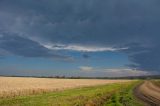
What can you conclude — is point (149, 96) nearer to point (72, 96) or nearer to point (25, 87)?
point (72, 96)

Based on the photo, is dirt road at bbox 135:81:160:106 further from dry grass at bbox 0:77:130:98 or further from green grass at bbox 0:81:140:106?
dry grass at bbox 0:77:130:98

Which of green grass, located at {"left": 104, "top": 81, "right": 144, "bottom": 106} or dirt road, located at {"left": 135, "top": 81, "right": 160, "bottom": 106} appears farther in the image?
dirt road, located at {"left": 135, "top": 81, "right": 160, "bottom": 106}

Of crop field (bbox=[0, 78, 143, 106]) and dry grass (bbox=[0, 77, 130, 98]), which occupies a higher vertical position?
dry grass (bbox=[0, 77, 130, 98])

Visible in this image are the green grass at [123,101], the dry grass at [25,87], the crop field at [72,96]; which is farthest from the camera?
the dry grass at [25,87]

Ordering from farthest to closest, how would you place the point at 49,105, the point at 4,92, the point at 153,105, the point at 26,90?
the point at 26,90, the point at 4,92, the point at 153,105, the point at 49,105

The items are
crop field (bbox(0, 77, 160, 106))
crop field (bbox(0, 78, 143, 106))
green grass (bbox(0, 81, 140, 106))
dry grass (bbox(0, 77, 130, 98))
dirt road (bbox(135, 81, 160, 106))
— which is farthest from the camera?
dry grass (bbox(0, 77, 130, 98))

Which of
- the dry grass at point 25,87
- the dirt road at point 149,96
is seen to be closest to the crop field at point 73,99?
the dirt road at point 149,96

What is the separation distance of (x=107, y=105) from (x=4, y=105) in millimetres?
9186

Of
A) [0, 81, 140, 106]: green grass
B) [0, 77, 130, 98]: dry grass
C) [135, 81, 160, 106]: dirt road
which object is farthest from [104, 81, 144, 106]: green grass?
[0, 77, 130, 98]: dry grass

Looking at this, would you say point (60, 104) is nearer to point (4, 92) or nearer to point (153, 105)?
point (153, 105)

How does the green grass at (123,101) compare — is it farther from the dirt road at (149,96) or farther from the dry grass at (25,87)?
the dry grass at (25,87)

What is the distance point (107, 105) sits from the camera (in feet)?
97.5

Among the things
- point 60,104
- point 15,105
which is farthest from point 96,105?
point 15,105

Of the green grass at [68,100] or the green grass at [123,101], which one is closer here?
the green grass at [68,100]
